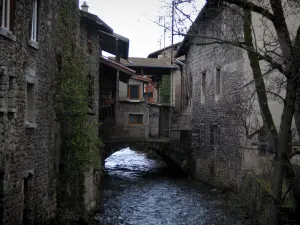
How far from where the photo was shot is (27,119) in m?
9.17

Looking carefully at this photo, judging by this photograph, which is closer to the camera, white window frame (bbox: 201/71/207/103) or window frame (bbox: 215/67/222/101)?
window frame (bbox: 215/67/222/101)

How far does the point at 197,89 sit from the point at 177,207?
8.37 metres

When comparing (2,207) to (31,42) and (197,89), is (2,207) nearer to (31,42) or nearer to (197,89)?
(31,42)

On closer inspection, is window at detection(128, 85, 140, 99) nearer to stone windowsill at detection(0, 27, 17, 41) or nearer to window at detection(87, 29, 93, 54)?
window at detection(87, 29, 93, 54)

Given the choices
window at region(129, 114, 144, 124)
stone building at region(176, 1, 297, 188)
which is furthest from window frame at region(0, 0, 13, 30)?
window at region(129, 114, 144, 124)

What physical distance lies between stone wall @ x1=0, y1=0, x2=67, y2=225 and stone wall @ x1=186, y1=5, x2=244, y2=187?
24.0ft

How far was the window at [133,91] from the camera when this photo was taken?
26.2 metres

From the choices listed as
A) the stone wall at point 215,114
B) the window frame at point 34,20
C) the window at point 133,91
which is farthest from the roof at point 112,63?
the window frame at point 34,20

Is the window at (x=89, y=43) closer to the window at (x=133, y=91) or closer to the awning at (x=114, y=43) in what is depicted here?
the awning at (x=114, y=43)

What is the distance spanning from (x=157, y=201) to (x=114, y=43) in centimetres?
810

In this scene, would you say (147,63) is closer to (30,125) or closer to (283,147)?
(30,125)

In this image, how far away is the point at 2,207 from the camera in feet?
24.4

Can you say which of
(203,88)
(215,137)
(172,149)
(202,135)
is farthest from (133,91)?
(215,137)

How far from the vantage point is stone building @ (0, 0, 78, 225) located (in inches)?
296
